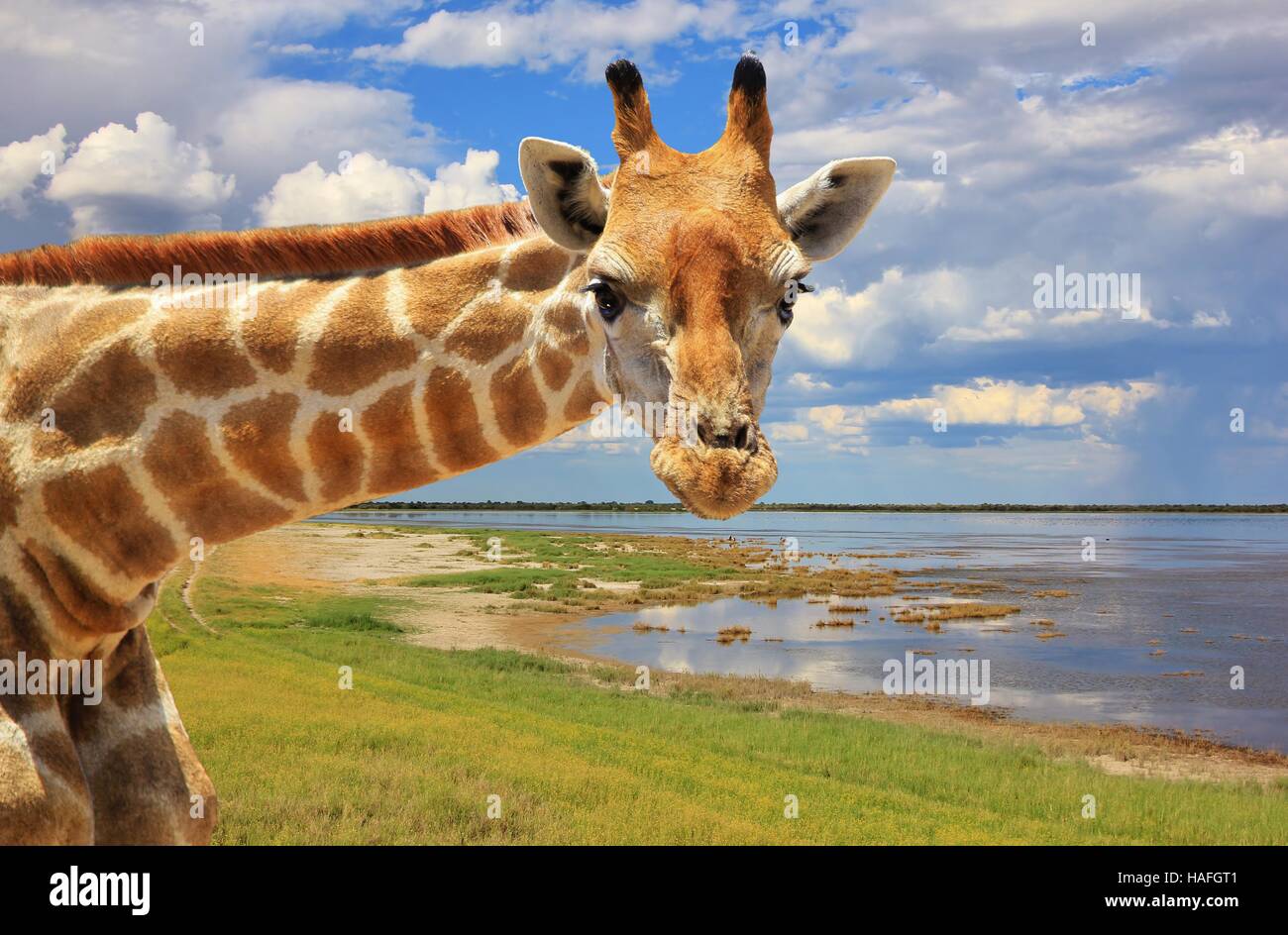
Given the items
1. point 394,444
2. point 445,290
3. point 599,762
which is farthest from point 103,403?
point 599,762

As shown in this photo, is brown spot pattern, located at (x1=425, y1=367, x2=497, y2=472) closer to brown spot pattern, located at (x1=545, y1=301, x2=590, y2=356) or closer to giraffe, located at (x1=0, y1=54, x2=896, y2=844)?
giraffe, located at (x1=0, y1=54, x2=896, y2=844)

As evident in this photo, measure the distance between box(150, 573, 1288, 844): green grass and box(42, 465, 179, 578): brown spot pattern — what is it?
810 cm

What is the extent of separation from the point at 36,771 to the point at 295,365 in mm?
2366

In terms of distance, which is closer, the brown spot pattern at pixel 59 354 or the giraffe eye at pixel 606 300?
the giraffe eye at pixel 606 300

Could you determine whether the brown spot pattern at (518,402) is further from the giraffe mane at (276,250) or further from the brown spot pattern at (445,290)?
the giraffe mane at (276,250)

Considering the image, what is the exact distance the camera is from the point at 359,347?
4629 mm

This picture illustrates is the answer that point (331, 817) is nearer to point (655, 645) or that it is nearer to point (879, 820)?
point (879, 820)

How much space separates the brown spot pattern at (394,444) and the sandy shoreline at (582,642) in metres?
8.26

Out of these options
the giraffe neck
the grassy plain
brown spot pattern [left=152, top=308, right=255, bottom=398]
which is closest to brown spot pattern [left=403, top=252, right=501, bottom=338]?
the giraffe neck

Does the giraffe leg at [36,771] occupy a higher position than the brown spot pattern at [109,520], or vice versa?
the brown spot pattern at [109,520]

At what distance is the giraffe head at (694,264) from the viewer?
338 centimetres

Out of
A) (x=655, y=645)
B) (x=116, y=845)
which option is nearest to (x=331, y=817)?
(x=116, y=845)

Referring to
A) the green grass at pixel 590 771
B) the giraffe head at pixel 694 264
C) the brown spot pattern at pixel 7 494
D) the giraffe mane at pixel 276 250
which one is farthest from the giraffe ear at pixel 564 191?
the green grass at pixel 590 771

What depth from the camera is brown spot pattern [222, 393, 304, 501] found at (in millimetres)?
4715
